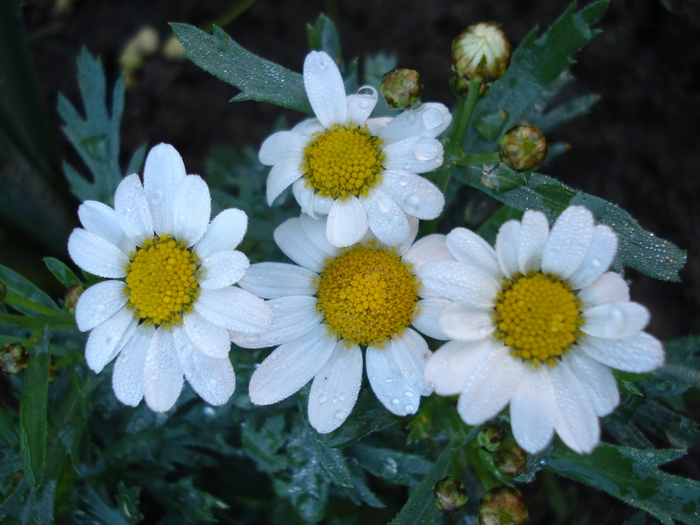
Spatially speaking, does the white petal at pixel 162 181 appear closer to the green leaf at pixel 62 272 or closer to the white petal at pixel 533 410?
the green leaf at pixel 62 272

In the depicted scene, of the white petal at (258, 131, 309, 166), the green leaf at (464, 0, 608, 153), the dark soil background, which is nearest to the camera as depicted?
the white petal at (258, 131, 309, 166)

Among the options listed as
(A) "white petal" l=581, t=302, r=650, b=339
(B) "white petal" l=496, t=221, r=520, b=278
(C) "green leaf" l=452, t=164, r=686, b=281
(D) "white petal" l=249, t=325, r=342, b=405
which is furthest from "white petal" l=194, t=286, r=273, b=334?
(A) "white petal" l=581, t=302, r=650, b=339

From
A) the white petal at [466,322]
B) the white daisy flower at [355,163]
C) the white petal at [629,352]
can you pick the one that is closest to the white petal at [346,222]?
the white daisy flower at [355,163]

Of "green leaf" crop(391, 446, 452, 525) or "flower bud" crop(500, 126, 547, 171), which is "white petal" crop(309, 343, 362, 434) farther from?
"flower bud" crop(500, 126, 547, 171)

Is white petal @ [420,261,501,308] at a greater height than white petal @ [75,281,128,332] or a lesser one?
greater

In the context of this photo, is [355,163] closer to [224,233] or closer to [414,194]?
[414,194]

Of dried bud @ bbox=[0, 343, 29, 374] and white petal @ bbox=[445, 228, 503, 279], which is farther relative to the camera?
dried bud @ bbox=[0, 343, 29, 374]
